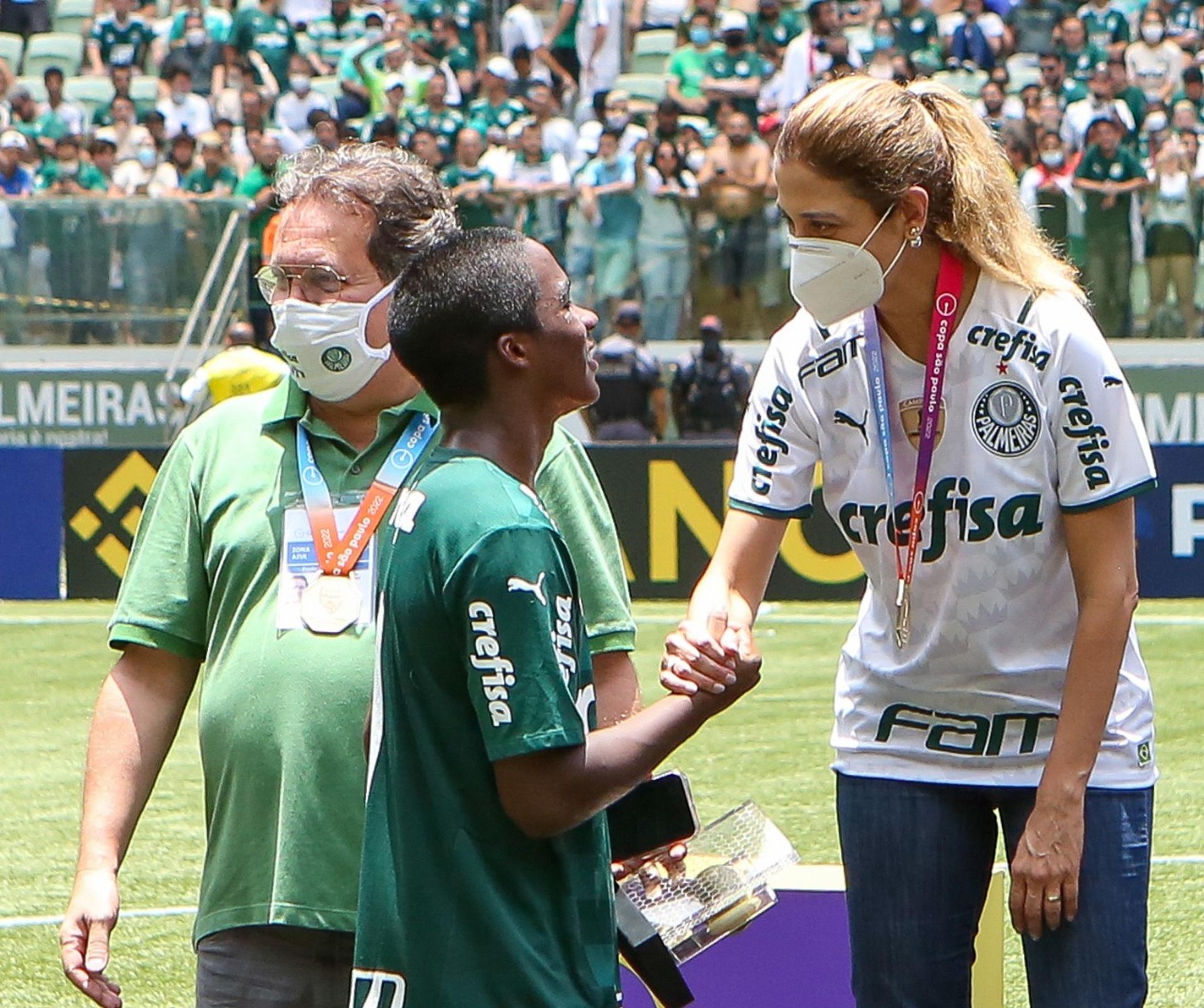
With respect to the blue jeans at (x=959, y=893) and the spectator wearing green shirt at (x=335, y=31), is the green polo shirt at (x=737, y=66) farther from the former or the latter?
the blue jeans at (x=959, y=893)

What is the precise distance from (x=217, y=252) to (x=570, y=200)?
3.04m

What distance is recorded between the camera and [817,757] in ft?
29.5

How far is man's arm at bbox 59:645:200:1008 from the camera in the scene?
297cm

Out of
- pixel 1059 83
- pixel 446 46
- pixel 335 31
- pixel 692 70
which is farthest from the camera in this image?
pixel 335 31

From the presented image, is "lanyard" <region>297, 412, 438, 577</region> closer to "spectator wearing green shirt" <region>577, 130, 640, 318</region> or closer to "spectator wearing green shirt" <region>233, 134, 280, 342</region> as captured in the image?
"spectator wearing green shirt" <region>233, 134, 280, 342</region>

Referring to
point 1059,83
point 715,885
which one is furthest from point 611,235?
point 715,885

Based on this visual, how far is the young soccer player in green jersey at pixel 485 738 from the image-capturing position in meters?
2.38

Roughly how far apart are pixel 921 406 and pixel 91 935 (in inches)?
58.1

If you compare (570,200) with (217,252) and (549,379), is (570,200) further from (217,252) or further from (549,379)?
(549,379)

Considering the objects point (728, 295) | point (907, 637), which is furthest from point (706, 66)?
point (907, 637)

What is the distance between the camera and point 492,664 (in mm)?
2363

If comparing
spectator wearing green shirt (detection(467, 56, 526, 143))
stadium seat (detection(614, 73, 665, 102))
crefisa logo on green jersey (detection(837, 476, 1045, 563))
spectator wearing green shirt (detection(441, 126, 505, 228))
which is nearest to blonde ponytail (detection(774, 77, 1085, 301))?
crefisa logo on green jersey (detection(837, 476, 1045, 563))

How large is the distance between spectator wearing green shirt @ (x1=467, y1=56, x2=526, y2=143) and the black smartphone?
18.4 m

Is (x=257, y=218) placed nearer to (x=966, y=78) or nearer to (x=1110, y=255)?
(x=1110, y=255)
